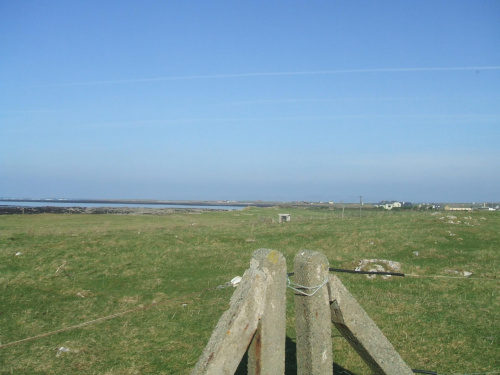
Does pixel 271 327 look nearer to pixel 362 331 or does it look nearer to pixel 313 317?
pixel 313 317

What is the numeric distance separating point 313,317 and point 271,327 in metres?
0.51

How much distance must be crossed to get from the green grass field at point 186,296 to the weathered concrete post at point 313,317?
3298 millimetres

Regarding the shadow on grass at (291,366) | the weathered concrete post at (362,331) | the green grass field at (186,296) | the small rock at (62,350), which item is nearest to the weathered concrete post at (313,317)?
the weathered concrete post at (362,331)

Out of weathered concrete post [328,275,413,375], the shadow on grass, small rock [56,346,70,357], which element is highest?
weathered concrete post [328,275,413,375]

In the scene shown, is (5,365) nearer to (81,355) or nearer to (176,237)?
(81,355)

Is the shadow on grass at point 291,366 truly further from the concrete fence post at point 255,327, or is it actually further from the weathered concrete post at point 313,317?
the concrete fence post at point 255,327

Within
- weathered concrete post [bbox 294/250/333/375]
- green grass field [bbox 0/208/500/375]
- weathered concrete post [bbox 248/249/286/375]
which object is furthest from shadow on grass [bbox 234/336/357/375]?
weathered concrete post [bbox 248/249/286/375]

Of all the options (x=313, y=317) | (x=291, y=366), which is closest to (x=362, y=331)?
(x=313, y=317)

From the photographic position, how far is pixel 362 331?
4895 millimetres

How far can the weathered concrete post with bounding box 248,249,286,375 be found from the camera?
14.4 feet

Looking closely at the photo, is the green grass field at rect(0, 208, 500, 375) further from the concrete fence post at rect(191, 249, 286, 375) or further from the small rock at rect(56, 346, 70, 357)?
the concrete fence post at rect(191, 249, 286, 375)

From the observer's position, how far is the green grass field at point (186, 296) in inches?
329

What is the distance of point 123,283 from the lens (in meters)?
15.2

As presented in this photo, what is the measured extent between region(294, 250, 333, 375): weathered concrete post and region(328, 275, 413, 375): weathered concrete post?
0.18 meters
